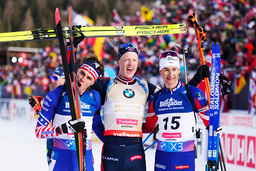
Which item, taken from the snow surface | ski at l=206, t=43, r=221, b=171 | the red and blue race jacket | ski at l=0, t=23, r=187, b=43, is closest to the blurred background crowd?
ski at l=0, t=23, r=187, b=43

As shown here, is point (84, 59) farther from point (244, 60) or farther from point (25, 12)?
point (25, 12)

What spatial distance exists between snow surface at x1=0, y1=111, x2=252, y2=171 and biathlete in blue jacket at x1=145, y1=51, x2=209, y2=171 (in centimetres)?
279

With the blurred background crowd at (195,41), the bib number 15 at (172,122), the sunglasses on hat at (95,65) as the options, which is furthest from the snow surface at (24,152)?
the sunglasses on hat at (95,65)

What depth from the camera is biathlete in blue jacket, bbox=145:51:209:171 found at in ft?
11.3

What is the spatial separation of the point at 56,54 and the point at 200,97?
1873cm

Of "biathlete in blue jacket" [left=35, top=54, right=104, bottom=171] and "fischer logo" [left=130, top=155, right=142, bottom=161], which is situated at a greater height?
"biathlete in blue jacket" [left=35, top=54, right=104, bottom=171]

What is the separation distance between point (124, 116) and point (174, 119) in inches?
22.8

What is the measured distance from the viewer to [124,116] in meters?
3.52

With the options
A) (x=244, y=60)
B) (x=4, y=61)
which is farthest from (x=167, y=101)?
(x=4, y=61)

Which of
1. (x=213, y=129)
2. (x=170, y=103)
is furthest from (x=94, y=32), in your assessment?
(x=213, y=129)

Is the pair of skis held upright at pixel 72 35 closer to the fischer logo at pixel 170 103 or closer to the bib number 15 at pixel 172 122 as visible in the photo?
the fischer logo at pixel 170 103

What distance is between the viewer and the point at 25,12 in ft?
125

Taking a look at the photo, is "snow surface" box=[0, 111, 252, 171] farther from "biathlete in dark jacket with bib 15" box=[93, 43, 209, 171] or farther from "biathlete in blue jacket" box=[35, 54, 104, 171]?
"biathlete in blue jacket" box=[35, 54, 104, 171]

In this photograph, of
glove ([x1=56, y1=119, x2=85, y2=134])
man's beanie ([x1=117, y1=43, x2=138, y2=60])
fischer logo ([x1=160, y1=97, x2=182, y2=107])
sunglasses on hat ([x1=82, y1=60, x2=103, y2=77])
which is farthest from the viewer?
man's beanie ([x1=117, y1=43, x2=138, y2=60])
